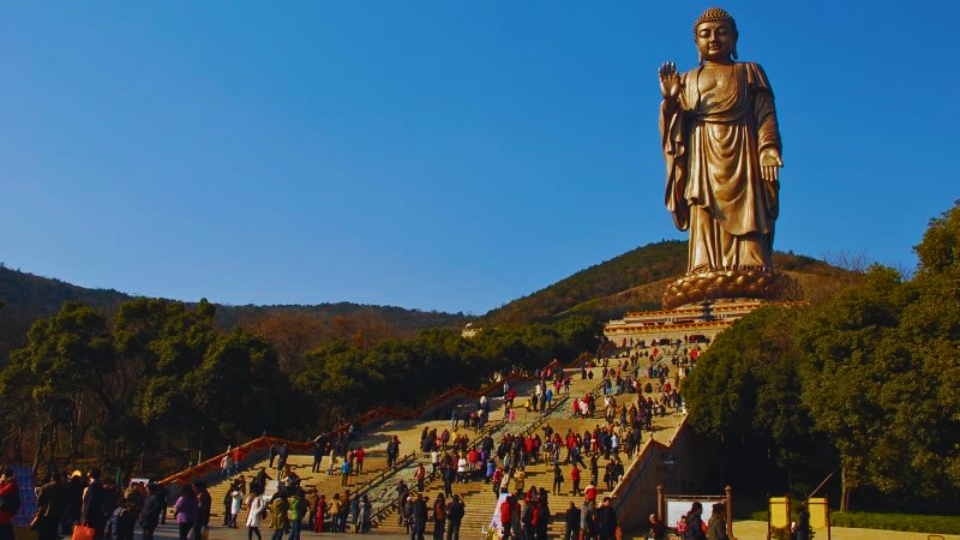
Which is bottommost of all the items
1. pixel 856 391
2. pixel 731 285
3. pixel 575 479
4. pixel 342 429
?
pixel 575 479

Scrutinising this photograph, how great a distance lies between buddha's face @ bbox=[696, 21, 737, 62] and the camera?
4316cm

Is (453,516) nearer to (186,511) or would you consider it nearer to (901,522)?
(186,511)

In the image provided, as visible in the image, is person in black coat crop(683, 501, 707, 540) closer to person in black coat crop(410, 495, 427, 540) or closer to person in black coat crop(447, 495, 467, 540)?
person in black coat crop(447, 495, 467, 540)

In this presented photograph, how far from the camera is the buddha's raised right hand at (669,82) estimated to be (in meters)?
42.3

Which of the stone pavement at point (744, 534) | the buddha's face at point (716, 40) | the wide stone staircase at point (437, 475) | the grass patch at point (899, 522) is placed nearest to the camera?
the stone pavement at point (744, 534)

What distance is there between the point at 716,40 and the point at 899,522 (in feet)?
93.7

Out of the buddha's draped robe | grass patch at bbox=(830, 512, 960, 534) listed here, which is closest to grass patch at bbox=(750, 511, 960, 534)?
grass patch at bbox=(830, 512, 960, 534)

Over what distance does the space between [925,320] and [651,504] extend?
629 centimetres

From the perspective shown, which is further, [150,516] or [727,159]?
[727,159]

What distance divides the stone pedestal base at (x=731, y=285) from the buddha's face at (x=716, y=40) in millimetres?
9406

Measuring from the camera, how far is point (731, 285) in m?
41.4

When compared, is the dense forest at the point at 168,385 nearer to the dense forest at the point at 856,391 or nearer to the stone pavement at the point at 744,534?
the stone pavement at the point at 744,534

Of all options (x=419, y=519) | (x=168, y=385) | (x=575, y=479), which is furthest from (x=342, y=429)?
(x=419, y=519)

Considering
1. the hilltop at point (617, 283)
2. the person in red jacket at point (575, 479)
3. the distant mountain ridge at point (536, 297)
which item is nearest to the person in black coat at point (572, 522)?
the person in red jacket at point (575, 479)
